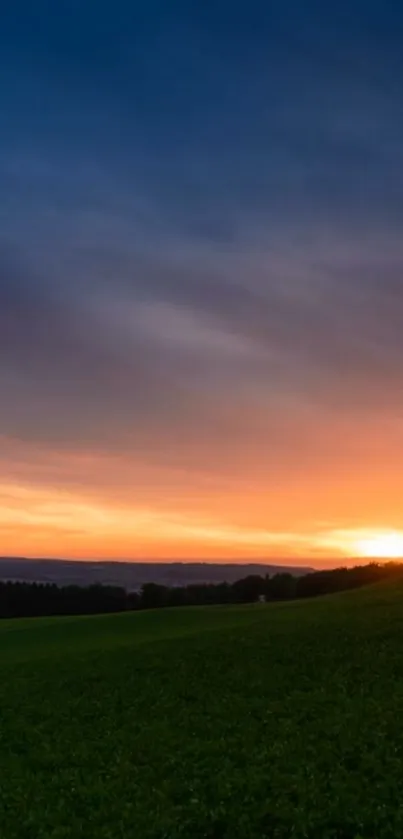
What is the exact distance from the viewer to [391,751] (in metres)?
20.7

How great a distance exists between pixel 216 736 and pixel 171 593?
100470 millimetres

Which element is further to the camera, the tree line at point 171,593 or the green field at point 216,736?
the tree line at point 171,593

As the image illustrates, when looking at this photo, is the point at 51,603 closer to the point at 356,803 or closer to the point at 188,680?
the point at 188,680

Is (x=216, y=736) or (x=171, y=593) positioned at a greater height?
(x=171, y=593)

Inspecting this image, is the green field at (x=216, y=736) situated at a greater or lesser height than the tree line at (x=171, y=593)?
lesser

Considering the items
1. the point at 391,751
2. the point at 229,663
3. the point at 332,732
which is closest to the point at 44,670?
the point at 229,663

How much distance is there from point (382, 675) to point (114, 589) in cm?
10766

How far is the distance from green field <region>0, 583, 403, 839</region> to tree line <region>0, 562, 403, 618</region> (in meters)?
55.7

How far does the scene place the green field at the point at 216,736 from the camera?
18016mm

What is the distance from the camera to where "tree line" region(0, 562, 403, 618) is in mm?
107000

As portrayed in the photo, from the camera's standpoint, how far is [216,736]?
2434cm

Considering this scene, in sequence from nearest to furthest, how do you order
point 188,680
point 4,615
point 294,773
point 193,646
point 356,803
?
1. point 356,803
2. point 294,773
3. point 188,680
4. point 193,646
5. point 4,615

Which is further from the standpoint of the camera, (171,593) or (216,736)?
(171,593)

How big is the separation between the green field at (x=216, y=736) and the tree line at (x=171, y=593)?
2193 inches
